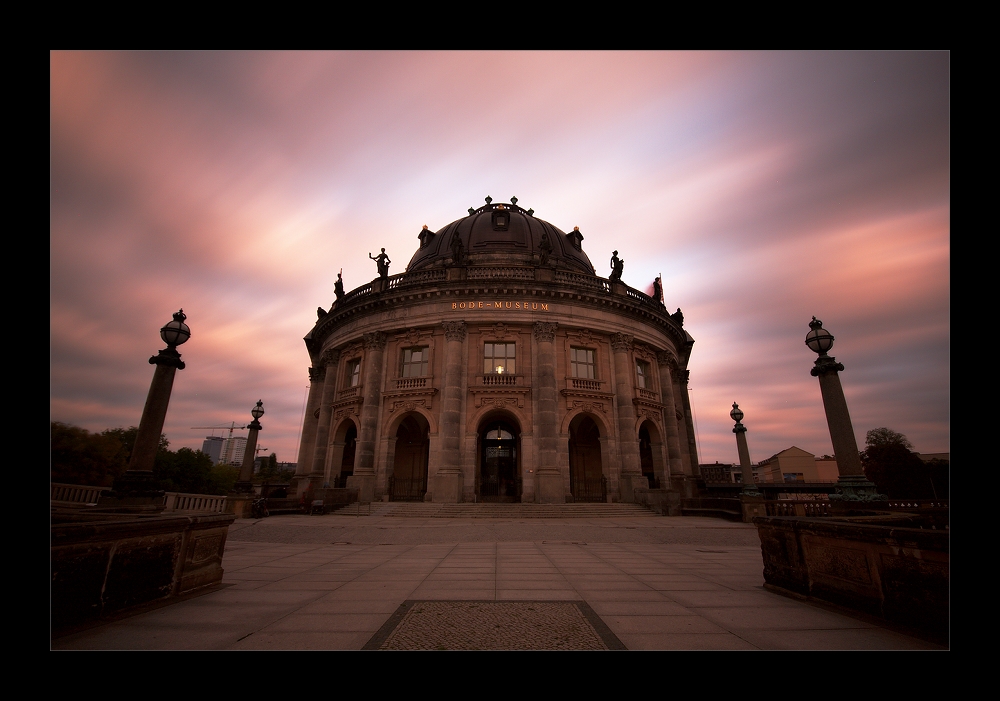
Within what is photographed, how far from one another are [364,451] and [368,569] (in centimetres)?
1891

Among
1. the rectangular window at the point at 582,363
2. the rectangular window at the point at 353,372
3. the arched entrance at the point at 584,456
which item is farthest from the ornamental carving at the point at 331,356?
the arched entrance at the point at 584,456

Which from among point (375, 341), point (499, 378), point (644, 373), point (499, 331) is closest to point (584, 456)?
point (644, 373)

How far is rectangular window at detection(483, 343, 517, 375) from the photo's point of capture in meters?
26.0

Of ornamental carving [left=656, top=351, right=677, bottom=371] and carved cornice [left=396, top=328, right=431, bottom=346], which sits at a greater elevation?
carved cornice [left=396, top=328, right=431, bottom=346]

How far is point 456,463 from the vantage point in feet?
76.5

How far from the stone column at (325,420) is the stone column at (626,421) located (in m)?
19.7

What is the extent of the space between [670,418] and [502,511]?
619 inches

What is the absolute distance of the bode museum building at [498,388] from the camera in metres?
24.1

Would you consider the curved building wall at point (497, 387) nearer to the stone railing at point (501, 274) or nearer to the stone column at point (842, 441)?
the stone railing at point (501, 274)

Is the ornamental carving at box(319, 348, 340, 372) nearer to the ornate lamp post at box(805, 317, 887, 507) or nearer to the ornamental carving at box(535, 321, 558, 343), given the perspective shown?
the ornamental carving at box(535, 321, 558, 343)

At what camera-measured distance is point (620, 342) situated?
27.5 metres

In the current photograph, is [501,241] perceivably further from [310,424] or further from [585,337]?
[310,424]

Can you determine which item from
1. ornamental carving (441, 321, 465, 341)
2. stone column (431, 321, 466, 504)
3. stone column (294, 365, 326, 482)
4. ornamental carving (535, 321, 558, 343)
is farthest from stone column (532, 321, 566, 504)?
stone column (294, 365, 326, 482)

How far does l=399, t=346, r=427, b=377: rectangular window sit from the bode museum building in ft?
0.30
